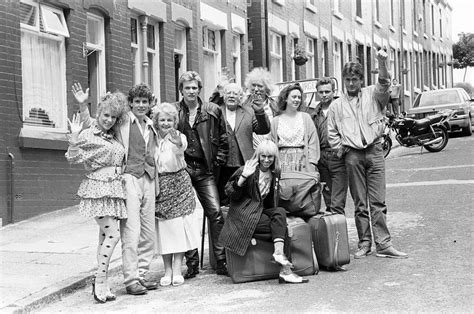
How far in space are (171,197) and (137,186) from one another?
484 mm

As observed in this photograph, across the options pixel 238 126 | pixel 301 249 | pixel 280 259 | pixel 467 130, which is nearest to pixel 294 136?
pixel 238 126

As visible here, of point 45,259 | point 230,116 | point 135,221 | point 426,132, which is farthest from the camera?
point 426,132

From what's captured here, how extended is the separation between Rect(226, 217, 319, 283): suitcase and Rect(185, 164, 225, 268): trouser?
0.48m

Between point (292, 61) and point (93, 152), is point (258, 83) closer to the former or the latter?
point (93, 152)

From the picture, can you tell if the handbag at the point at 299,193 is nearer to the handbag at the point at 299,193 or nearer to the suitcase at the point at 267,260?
the handbag at the point at 299,193

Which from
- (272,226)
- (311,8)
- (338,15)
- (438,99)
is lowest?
(272,226)

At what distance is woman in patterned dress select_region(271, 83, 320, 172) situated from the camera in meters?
7.50

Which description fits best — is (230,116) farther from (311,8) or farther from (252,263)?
(311,8)

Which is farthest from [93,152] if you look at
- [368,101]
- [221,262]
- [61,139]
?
[61,139]

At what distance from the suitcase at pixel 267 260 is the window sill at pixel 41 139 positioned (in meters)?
5.23

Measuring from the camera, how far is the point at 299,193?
720 cm

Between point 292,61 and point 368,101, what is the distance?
53.1ft

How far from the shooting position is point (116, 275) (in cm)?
780

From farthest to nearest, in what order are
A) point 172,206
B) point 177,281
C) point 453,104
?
point 453,104, point 172,206, point 177,281
